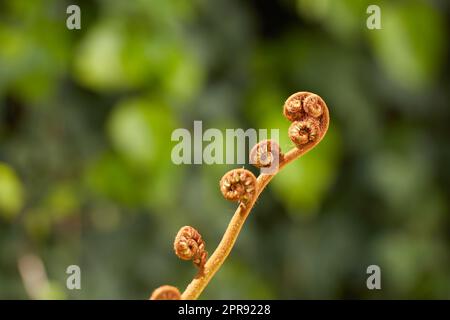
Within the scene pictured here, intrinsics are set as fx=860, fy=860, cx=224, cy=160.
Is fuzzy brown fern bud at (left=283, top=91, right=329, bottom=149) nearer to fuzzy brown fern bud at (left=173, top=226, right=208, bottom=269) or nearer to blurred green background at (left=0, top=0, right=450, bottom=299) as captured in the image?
fuzzy brown fern bud at (left=173, top=226, right=208, bottom=269)

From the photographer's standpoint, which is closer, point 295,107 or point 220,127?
point 295,107

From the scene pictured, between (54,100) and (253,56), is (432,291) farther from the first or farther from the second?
(54,100)

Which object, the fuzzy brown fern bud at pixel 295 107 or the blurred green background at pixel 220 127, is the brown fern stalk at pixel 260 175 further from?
the blurred green background at pixel 220 127

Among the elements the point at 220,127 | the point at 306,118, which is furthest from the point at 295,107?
the point at 220,127

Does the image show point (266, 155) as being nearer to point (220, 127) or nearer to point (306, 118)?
point (306, 118)

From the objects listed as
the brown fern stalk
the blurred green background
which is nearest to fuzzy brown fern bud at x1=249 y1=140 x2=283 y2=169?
the brown fern stalk
